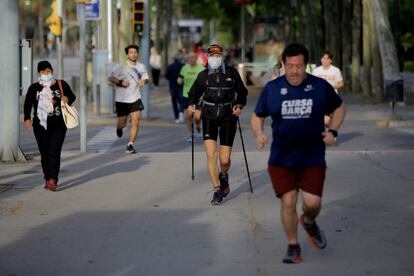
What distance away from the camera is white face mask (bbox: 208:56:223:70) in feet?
41.8

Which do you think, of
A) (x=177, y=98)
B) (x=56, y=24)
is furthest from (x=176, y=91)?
(x=56, y=24)

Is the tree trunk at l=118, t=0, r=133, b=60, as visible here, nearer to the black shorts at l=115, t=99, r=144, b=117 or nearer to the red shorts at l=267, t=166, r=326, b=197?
the black shorts at l=115, t=99, r=144, b=117

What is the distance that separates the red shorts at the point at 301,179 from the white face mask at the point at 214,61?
3.82 meters

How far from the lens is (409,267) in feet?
29.1

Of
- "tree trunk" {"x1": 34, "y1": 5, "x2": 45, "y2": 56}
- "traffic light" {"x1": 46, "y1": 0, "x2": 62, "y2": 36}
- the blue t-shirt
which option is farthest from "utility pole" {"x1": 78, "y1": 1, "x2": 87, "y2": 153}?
"tree trunk" {"x1": 34, "y1": 5, "x2": 45, "y2": 56}

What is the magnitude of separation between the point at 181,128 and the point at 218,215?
14113 millimetres

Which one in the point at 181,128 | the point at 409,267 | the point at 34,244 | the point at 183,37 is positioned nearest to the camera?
the point at 409,267

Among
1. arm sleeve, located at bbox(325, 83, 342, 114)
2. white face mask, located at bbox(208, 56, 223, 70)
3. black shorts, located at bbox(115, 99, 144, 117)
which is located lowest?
black shorts, located at bbox(115, 99, 144, 117)

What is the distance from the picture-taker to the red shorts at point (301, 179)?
29.6ft

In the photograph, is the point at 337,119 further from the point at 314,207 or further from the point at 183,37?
the point at 183,37

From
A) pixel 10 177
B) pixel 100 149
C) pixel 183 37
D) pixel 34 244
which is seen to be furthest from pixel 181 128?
pixel 183 37

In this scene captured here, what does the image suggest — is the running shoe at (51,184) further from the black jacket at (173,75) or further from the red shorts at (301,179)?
the black jacket at (173,75)

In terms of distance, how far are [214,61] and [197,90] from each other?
37 centimetres

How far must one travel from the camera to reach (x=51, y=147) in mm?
13766
